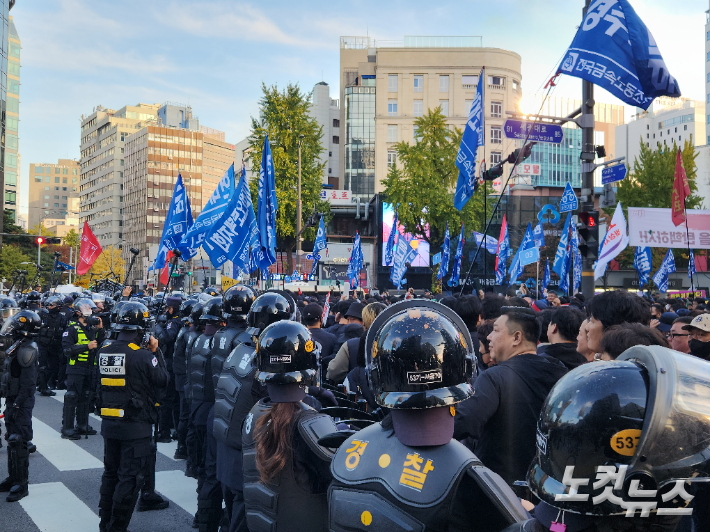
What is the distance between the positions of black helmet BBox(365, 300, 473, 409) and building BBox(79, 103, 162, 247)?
139 meters

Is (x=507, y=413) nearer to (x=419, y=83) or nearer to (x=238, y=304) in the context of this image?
(x=238, y=304)

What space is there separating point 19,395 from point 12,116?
2554 inches

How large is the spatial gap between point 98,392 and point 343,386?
2335 millimetres

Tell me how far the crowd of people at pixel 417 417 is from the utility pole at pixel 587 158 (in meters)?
3.18

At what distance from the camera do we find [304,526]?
9.86ft

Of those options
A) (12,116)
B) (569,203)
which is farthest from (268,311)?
(12,116)

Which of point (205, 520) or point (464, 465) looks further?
point (205, 520)

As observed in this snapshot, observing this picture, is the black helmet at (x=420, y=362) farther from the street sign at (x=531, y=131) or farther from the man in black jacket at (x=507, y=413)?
the street sign at (x=531, y=131)

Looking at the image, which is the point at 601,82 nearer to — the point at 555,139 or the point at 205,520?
the point at 555,139

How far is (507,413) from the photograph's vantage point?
3365 mm

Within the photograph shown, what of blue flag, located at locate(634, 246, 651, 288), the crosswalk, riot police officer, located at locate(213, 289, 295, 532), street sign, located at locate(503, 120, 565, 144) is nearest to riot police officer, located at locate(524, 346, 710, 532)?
riot police officer, located at locate(213, 289, 295, 532)

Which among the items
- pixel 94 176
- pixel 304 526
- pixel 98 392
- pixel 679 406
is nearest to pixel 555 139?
pixel 98 392

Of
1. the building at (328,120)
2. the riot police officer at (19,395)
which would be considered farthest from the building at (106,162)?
the riot police officer at (19,395)

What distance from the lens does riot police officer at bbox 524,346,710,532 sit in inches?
47.5
